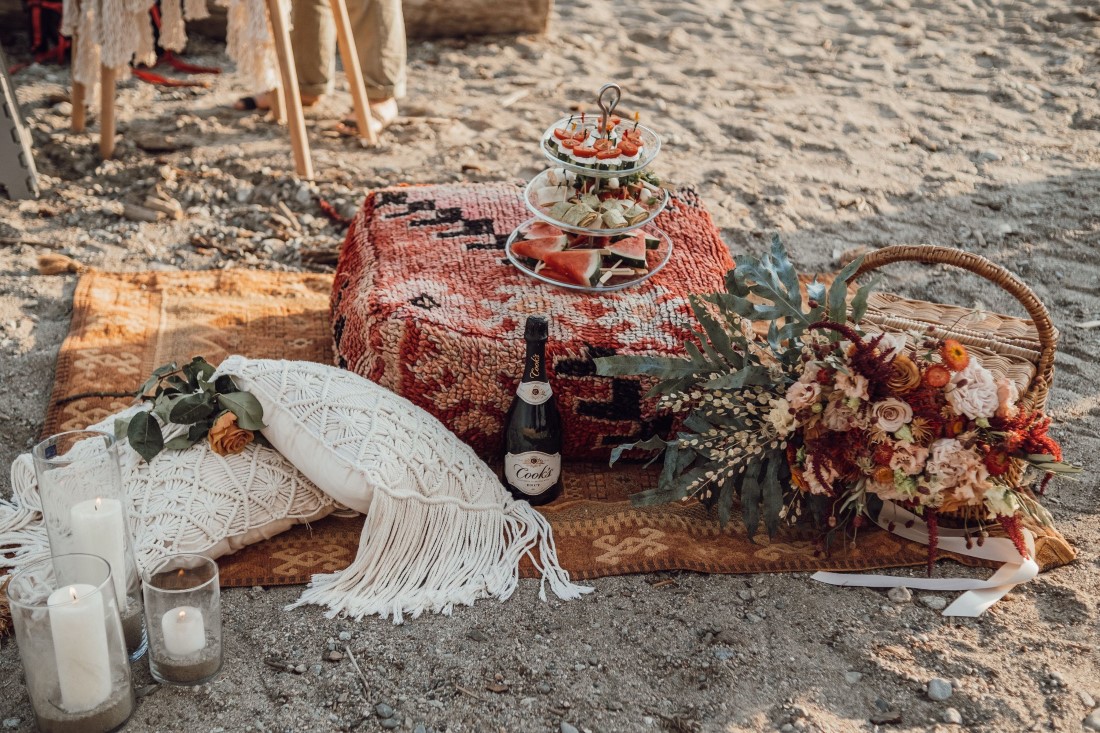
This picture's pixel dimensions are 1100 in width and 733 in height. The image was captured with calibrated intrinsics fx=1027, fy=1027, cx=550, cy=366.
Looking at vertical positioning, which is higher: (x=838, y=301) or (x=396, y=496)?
(x=838, y=301)

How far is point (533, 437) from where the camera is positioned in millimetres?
2619

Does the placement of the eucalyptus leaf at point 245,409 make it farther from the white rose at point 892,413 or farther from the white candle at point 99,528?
the white rose at point 892,413

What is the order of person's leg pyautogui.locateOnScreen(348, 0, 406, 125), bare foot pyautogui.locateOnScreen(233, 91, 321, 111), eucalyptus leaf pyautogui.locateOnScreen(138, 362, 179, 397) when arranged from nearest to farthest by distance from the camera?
eucalyptus leaf pyautogui.locateOnScreen(138, 362, 179, 397), person's leg pyautogui.locateOnScreen(348, 0, 406, 125), bare foot pyautogui.locateOnScreen(233, 91, 321, 111)

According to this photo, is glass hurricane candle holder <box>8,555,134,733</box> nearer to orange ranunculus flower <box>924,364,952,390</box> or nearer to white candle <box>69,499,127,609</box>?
white candle <box>69,499,127,609</box>

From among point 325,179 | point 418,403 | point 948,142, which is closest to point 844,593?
point 418,403

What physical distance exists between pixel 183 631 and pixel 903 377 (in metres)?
1.61

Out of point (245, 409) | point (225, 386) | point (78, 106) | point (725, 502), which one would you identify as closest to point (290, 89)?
point (78, 106)

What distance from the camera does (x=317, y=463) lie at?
246cm

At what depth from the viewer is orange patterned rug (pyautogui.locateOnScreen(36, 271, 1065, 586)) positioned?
8.23 ft

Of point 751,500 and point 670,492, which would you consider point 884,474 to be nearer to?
point 751,500

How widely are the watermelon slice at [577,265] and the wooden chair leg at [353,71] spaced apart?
2.05 m

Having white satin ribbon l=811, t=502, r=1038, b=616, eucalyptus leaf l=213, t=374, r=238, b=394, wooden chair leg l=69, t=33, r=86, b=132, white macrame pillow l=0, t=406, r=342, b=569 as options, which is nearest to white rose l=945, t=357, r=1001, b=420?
white satin ribbon l=811, t=502, r=1038, b=616

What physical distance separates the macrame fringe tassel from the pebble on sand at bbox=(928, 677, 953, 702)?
2.54 feet

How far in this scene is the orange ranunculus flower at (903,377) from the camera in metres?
2.28
